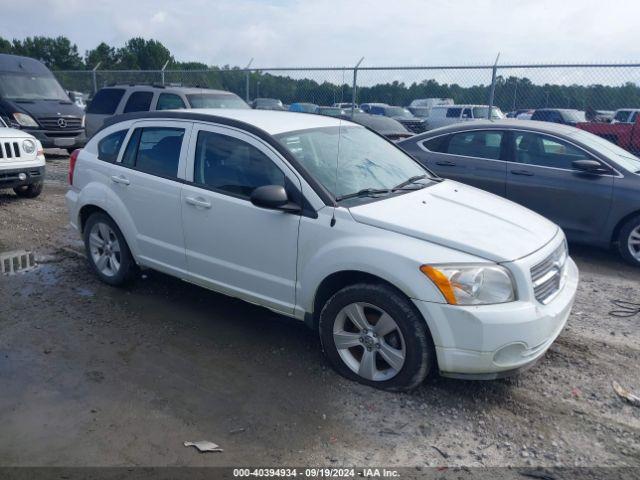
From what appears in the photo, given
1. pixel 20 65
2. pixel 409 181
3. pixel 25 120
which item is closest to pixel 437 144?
pixel 409 181

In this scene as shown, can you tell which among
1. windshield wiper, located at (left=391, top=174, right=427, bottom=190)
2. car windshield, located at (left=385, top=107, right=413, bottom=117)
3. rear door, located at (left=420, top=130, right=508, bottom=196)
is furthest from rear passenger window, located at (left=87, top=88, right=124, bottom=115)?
car windshield, located at (left=385, top=107, right=413, bottom=117)

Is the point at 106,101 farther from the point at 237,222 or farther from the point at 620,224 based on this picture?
the point at 620,224

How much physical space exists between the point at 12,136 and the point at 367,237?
7436mm

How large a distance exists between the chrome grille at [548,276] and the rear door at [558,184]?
2.96 metres

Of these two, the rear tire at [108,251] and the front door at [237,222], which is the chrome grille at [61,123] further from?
the front door at [237,222]

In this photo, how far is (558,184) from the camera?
6.80 m

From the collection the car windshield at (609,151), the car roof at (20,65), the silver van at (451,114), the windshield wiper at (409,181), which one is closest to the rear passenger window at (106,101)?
the car roof at (20,65)

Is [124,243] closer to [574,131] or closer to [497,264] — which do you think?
[497,264]

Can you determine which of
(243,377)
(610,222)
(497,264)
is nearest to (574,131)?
(610,222)

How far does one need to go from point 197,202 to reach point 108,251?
155 cm

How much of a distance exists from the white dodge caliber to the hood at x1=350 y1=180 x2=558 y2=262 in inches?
0.5

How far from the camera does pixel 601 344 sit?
449 cm

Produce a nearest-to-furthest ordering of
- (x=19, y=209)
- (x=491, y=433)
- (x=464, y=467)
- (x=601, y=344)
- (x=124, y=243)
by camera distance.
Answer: (x=464, y=467), (x=491, y=433), (x=601, y=344), (x=124, y=243), (x=19, y=209)

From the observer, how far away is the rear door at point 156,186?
184 inches
